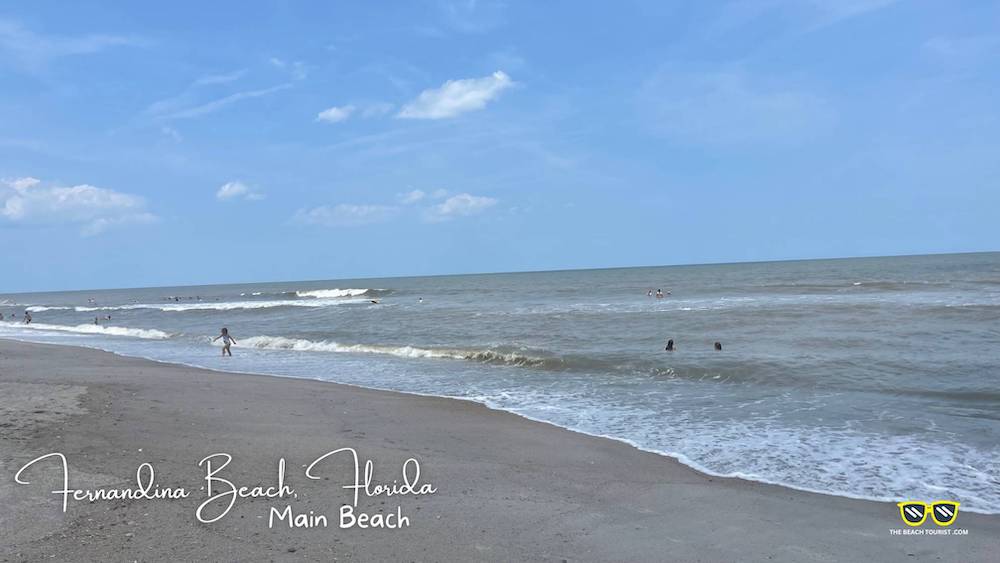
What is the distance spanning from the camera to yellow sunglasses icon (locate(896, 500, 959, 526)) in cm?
577

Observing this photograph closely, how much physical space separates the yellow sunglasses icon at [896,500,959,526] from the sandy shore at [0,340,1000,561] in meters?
0.10

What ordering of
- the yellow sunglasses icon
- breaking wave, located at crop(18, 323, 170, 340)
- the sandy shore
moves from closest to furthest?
the sandy shore < the yellow sunglasses icon < breaking wave, located at crop(18, 323, 170, 340)

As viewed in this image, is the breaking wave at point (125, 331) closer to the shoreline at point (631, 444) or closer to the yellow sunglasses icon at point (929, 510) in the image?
the shoreline at point (631, 444)

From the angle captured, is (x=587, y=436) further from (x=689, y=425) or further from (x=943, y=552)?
(x=943, y=552)

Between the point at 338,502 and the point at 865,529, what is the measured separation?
488 cm

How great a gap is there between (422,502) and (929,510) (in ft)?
16.6

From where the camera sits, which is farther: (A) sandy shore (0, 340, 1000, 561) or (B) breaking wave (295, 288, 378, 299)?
(B) breaking wave (295, 288, 378, 299)

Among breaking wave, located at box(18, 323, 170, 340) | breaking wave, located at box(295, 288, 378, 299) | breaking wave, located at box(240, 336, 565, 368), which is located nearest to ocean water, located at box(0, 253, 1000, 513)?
breaking wave, located at box(240, 336, 565, 368)

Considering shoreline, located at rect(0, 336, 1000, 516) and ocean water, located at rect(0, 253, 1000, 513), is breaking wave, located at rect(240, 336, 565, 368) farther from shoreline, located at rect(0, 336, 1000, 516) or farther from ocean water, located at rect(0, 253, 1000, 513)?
shoreline, located at rect(0, 336, 1000, 516)

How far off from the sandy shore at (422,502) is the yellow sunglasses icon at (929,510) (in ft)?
0.34

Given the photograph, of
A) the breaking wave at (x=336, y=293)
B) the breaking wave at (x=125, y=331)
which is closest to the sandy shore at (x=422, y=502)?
the breaking wave at (x=125, y=331)

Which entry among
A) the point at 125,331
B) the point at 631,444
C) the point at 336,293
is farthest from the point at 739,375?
the point at 336,293

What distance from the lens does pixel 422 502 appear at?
582cm

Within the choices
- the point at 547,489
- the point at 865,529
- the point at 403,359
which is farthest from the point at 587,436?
the point at 403,359
